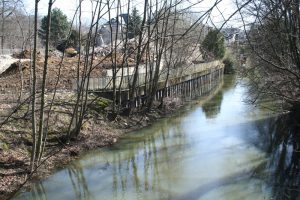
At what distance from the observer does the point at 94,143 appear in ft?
62.9

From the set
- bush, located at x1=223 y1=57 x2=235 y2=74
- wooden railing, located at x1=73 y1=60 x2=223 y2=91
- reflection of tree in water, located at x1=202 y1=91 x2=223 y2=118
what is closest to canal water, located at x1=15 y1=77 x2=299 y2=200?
wooden railing, located at x1=73 y1=60 x2=223 y2=91

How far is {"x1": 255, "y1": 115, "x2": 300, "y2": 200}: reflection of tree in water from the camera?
1331cm

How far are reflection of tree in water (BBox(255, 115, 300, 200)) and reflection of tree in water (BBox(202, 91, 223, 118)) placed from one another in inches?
189

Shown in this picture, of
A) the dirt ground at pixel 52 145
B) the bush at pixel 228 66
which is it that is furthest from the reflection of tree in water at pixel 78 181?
the bush at pixel 228 66

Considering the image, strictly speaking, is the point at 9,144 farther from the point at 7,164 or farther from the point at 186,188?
the point at 186,188

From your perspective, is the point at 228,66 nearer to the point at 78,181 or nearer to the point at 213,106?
the point at 213,106

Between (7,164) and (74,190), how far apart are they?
2892 mm

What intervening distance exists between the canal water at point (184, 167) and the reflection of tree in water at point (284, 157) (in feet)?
0.12

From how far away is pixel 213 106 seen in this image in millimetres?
32844

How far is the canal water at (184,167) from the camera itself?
13.3 m

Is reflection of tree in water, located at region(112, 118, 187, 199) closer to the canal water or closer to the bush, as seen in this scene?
the canal water

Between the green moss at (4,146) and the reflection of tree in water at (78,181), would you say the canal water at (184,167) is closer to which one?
the reflection of tree in water at (78,181)

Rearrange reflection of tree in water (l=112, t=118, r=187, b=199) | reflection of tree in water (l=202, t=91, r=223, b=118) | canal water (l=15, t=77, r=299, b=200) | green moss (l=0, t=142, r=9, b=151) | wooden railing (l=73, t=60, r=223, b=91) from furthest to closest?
1. reflection of tree in water (l=202, t=91, r=223, b=118)
2. wooden railing (l=73, t=60, r=223, b=91)
3. green moss (l=0, t=142, r=9, b=151)
4. reflection of tree in water (l=112, t=118, r=187, b=199)
5. canal water (l=15, t=77, r=299, b=200)

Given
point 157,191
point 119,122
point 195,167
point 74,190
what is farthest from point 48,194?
point 119,122
